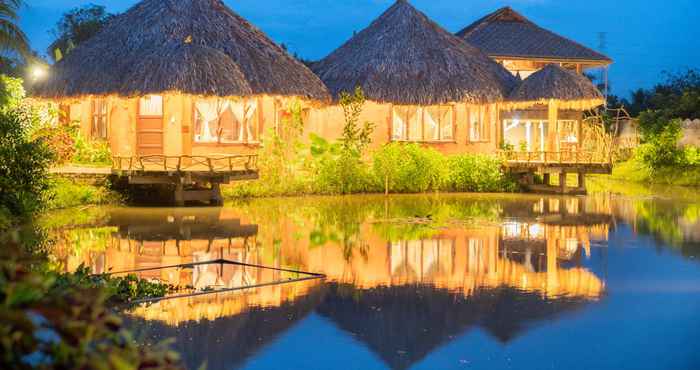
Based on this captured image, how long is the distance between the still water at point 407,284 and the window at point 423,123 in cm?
924

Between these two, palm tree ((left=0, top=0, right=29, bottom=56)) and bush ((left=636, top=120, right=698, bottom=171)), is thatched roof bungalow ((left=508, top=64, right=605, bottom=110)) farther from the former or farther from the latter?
palm tree ((left=0, top=0, right=29, bottom=56))

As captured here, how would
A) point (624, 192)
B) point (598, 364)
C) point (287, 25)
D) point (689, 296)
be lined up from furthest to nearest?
point (287, 25), point (624, 192), point (689, 296), point (598, 364)

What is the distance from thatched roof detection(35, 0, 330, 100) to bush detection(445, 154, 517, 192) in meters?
Answer: 3.97

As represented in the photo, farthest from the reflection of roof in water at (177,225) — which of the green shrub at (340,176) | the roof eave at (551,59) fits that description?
the roof eave at (551,59)

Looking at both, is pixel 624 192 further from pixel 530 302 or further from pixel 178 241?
pixel 530 302

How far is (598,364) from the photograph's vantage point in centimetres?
791

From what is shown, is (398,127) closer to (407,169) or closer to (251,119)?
(407,169)

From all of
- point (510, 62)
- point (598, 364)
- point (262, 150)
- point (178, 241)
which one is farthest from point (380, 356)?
point (510, 62)

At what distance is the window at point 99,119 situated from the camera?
26.2 meters

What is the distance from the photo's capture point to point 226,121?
25.8m

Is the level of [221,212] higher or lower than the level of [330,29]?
lower

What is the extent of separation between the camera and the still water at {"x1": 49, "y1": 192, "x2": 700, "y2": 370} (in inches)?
323

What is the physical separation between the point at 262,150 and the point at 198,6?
13.7 feet

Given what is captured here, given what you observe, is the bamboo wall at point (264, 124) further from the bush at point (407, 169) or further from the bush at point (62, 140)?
the bush at point (407, 169)
